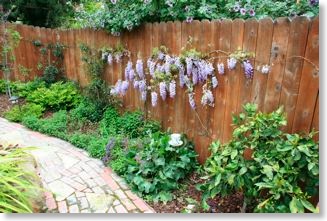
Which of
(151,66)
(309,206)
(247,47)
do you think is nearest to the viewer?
(309,206)

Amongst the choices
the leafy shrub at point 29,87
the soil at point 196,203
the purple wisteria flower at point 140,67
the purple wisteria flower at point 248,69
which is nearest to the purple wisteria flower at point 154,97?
the purple wisteria flower at point 140,67

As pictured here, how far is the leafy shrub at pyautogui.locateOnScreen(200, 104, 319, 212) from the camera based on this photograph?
2.29 meters

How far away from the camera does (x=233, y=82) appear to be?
3047mm

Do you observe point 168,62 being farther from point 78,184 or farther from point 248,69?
point 78,184

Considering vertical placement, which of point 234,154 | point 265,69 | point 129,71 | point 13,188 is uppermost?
point 265,69

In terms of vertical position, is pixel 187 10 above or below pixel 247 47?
above

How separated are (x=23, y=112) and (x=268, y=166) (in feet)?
15.1

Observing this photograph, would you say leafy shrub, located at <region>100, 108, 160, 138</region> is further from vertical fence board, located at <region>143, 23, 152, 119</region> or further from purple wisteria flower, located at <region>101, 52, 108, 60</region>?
purple wisteria flower, located at <region>101, 52, 108, 60</region>

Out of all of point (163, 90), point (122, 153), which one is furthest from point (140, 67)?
point (122, 153)

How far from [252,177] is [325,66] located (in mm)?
1027

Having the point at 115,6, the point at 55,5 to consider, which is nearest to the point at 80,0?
the point at 55,5

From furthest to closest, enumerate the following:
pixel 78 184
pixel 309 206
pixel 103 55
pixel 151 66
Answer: pixel 103 55
pixel 151 66
pixel 78 184
pixel 309 206

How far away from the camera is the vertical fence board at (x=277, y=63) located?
2514 mm

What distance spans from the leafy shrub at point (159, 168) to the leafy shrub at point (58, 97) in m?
2.63
